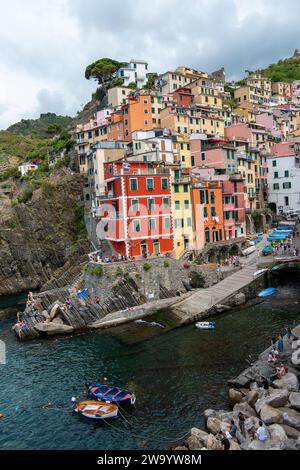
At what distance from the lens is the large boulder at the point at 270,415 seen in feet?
79.6

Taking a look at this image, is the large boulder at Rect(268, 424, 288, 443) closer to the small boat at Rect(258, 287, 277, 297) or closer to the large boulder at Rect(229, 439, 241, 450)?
the large boulder at Rect(229, 439, 241, 450)

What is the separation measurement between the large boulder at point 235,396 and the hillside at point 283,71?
162156mm

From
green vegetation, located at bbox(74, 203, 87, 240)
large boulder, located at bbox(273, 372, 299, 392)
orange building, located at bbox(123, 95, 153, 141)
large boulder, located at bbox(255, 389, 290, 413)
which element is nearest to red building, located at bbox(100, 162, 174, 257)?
green vegetation, located at bbox(74, 203, 87, 240)

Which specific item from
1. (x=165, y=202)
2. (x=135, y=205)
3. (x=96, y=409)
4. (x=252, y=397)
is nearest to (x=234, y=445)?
(x=252, y=397)

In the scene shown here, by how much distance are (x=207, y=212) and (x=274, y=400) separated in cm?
3962

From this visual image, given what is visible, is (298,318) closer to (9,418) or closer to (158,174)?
(158,174)

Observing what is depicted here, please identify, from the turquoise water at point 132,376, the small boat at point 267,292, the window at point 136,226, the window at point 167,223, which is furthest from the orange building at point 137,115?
the turquoise water at point 132,376

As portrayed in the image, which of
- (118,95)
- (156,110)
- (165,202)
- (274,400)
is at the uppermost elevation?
(118,95)

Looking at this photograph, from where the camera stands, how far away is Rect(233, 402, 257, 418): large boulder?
2560 cm

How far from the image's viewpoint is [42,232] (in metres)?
83.6

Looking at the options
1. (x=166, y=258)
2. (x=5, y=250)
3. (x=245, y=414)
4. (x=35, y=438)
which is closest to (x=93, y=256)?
(x=166, y=258)

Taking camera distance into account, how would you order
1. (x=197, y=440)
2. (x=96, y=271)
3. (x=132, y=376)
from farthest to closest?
(x=96, y=271), (x=132, y=376), (x=197, y=440)

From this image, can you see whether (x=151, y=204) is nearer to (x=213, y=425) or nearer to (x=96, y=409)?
(x=96, y=409)

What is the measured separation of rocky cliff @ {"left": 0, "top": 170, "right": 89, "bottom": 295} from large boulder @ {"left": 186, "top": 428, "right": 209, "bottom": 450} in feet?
197
